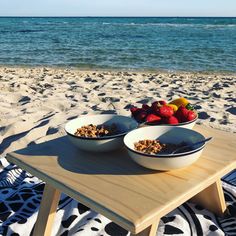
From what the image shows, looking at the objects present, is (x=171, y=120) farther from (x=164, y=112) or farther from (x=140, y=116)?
(x=140, y=116)

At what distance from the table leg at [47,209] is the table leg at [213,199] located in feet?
2.92

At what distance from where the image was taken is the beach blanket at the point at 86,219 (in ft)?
6.38

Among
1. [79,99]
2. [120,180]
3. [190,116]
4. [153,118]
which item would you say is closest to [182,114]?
[190,116]

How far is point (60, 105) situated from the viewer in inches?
167

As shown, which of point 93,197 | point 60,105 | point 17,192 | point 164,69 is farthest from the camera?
point 164,69

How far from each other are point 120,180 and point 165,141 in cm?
36

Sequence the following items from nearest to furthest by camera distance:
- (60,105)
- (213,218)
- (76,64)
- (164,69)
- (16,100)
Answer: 1. (213,218)
2. (60,105)
3. (16,100)
4. (164,69)
5. (76,64)

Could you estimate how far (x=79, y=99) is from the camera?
15.1 ft

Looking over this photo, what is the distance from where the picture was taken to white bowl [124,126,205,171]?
4.59 ft

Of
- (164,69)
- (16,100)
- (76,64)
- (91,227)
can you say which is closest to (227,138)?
(91,227)

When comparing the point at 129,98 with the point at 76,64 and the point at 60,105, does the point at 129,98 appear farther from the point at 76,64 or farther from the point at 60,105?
the point at 76,64

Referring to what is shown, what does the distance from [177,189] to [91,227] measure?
2.62 feet

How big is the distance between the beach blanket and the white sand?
0.81m

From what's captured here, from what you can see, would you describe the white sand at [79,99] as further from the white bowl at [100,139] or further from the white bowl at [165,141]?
the white bowl at [165,141]
